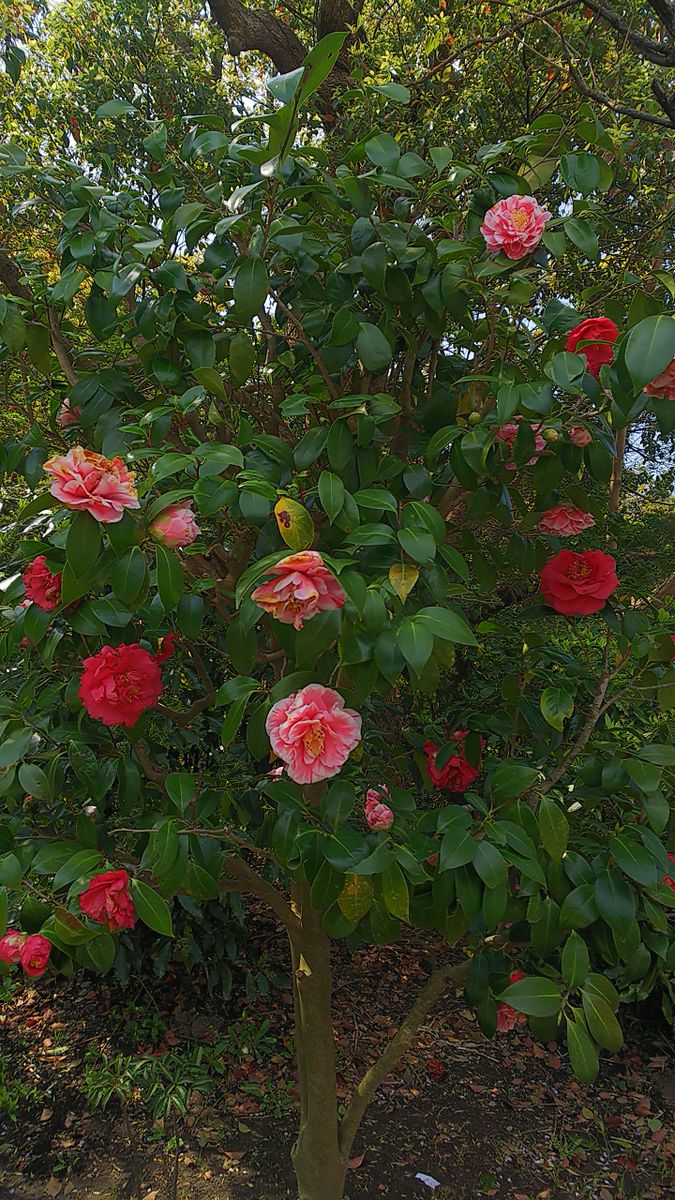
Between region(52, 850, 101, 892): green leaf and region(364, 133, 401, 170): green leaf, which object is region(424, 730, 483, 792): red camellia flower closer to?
region(52, 850, 101, 892): green leaf

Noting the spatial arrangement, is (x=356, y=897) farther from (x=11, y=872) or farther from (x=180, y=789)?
(x=11, y=872)

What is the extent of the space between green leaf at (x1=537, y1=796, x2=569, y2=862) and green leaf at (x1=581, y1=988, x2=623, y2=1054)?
19cm

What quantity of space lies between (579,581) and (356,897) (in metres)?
0.58

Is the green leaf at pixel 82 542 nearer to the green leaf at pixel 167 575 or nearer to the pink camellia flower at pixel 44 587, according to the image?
the green leaf at pixel 167 575

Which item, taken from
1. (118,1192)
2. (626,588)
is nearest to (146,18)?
(626,588)

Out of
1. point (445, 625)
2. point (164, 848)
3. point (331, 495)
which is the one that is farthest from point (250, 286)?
point (164, 848)

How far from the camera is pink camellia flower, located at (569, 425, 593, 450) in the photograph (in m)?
1.17

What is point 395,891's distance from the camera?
1.04m

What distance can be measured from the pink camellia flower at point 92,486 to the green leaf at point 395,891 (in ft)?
1.82

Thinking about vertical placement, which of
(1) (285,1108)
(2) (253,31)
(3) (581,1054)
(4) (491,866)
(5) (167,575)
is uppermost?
(2) (253,31)

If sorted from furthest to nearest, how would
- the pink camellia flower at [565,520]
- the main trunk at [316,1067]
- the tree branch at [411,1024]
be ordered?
the main trunk at [316,1067]
the tree branch at [411,1024]
the pink camellia flower at [565,520]

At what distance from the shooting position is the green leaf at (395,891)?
1.03 metres

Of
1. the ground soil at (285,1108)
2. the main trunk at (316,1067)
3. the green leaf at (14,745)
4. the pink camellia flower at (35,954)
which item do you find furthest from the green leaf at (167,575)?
the ground soil at (285,1108)

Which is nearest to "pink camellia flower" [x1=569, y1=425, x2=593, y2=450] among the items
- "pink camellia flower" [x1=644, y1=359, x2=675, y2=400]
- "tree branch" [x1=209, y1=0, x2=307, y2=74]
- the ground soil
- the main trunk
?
"pink camellia flower" [x1=644, y1=359, x2=675, y2=400]
